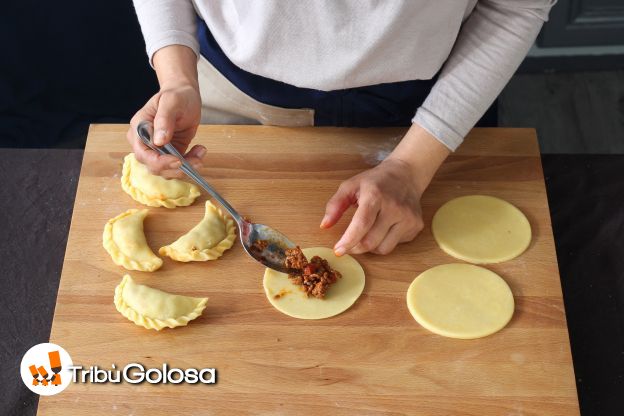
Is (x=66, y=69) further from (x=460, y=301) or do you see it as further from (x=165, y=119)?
(x=460, y=301)

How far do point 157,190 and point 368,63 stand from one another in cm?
51

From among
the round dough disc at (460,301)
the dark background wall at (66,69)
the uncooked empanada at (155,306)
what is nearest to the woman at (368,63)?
the round dough disc at (460,301)

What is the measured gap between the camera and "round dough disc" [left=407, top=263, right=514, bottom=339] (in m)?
1.33

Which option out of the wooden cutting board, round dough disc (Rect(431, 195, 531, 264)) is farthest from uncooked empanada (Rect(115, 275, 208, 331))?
round dough disc (Rect(431, 195, 531, 264))

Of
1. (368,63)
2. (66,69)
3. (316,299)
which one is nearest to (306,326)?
(316,299)

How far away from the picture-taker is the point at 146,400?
1250 millimetres

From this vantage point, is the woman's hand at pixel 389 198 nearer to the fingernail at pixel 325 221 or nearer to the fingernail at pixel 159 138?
the fingernail at pixel 325 221

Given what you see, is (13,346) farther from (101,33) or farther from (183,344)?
(101,33)

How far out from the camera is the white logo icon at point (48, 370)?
1.28 metres

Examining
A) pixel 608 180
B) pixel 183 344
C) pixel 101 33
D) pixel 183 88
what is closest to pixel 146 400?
pixel 183 344

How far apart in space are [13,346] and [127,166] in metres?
0.44

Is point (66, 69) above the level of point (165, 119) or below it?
below

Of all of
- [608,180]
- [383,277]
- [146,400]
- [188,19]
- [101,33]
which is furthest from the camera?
[101,33]

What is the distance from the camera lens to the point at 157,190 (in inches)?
60.9
